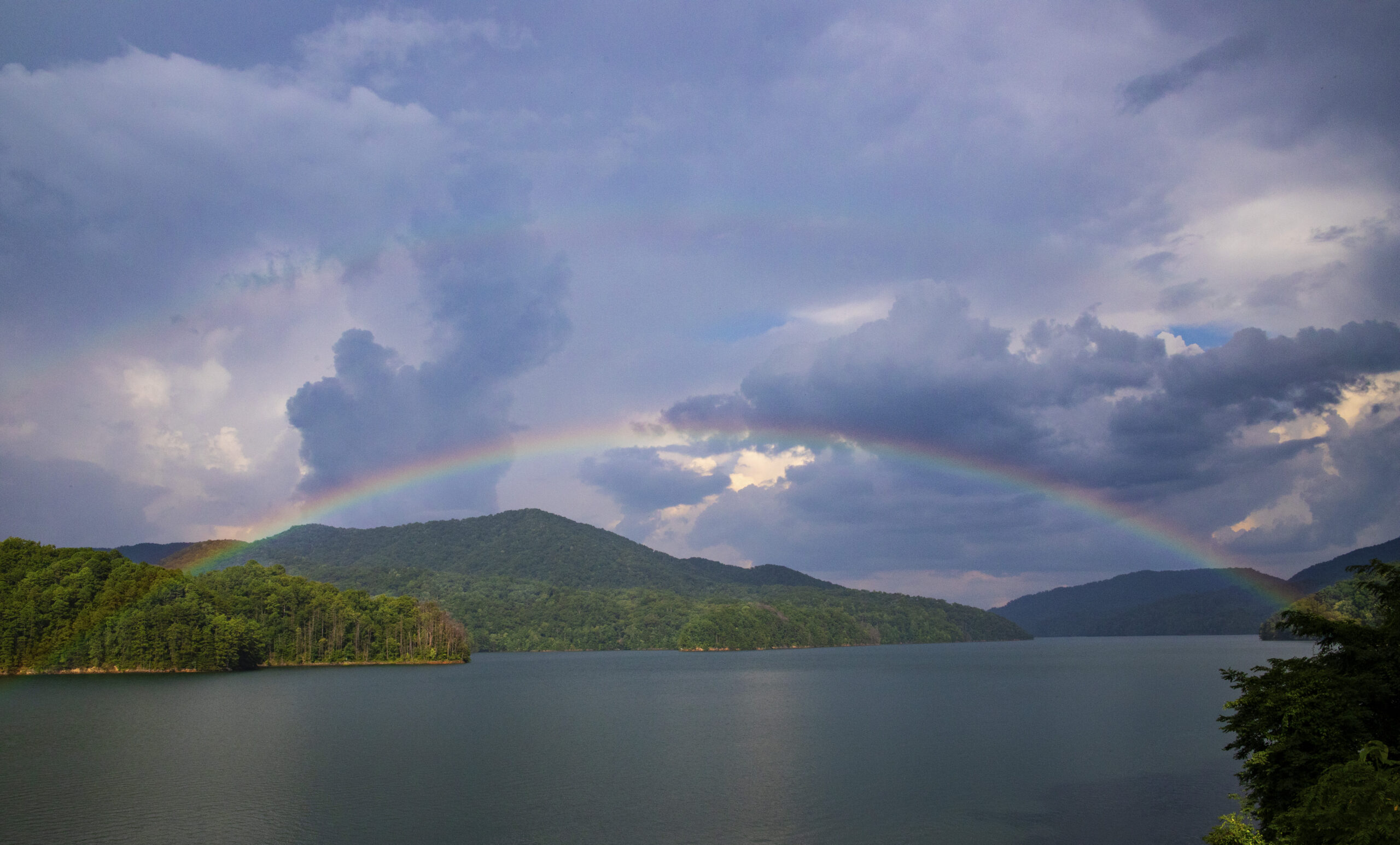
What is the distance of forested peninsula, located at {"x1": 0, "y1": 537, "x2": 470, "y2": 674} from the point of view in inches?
5108

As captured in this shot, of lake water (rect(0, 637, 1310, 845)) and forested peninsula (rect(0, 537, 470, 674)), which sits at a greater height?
forested peninsula (rect(0, 537, 470, 674))

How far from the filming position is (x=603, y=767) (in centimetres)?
5441

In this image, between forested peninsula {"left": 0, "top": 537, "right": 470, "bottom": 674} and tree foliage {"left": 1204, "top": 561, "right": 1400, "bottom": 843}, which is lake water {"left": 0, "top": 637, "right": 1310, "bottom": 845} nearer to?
tree foliage {"left": 1204, "top": 561, "right": 1400, "bottom": 843}

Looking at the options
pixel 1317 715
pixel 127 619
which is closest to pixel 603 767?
pixel 1317 715

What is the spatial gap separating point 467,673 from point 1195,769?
12416 centimetres

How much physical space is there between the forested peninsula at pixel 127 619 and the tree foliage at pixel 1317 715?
5866 inches

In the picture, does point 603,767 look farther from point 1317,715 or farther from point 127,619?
point 127,619

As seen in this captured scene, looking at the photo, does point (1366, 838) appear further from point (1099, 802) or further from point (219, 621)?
point (219, 621)

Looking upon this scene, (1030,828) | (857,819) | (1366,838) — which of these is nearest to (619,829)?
(857,819)

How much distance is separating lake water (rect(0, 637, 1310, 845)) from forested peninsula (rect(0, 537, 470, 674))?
2508 cm

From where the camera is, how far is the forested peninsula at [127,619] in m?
130

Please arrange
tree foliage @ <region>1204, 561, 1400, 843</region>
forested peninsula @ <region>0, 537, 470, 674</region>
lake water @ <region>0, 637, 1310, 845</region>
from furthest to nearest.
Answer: forested peninsula @ <region>0, 537, 470, 674</region>
lake water @ <region>0, 637, 1310, 845</region>
tree foliage @ <region>1204, 561, 1400, 843</region>

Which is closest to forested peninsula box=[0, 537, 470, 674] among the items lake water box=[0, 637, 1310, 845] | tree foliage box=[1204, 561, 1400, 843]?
lake water box=[0, 637, 1310, 845]

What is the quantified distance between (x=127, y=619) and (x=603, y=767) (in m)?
116
